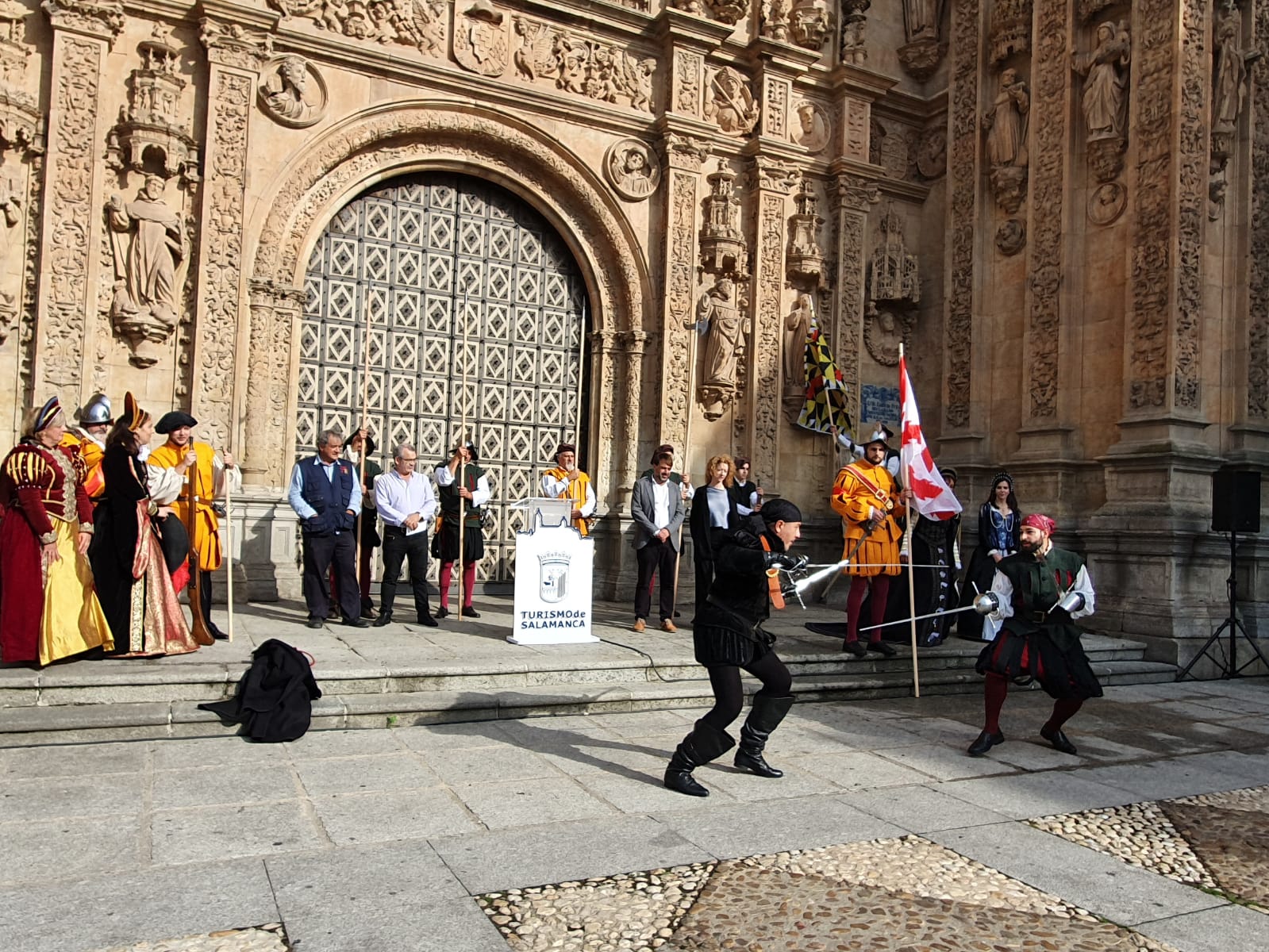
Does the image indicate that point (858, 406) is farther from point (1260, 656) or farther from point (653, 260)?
point (1260, 656)

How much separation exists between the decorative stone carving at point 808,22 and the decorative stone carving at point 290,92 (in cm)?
684

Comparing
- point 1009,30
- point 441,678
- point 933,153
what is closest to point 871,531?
point 441,678

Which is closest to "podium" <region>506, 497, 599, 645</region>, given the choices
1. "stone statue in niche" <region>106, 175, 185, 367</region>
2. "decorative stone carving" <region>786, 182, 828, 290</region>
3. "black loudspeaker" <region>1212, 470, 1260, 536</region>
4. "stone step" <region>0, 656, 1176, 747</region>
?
"stone step" <region>0, 656, 1176, 747</region>

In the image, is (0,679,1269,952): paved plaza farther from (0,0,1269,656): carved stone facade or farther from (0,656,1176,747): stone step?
(0,0,1269,656): carved stone facade

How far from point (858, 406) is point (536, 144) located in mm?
5963

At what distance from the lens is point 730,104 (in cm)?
1366

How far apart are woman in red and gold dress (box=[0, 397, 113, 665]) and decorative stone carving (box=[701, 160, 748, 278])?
8.69m

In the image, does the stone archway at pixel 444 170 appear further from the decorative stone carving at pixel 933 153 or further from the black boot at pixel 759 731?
the black boot at pixel 759 731

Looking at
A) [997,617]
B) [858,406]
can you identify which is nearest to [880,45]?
[858,406]

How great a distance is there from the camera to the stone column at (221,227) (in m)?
10.5

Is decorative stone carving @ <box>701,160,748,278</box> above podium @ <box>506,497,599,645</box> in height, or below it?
above

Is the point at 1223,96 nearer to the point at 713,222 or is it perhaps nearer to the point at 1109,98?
the point at 1109,98

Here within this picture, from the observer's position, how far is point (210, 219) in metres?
10.6

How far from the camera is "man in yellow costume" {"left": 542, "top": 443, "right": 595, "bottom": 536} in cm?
1038
